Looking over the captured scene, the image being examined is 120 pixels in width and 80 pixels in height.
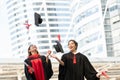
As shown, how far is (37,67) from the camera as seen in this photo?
7988mm

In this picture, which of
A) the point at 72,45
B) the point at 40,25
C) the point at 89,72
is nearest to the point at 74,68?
the point at 89,72

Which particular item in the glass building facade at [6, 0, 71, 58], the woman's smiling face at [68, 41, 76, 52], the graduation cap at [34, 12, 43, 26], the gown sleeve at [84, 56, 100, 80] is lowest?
the gown sleeve at [84, 56, 100, 80]

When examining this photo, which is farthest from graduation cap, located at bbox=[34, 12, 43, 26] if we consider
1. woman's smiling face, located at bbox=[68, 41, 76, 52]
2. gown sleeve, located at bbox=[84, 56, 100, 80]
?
woman's smiling face, located at bbox=[68, 41, 76, 52]

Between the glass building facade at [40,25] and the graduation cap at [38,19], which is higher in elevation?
the glass building facade at [40,25]

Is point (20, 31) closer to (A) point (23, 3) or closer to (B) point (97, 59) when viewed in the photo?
(A) point (23, 3)

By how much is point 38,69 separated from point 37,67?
37 mm

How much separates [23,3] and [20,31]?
8.16 m

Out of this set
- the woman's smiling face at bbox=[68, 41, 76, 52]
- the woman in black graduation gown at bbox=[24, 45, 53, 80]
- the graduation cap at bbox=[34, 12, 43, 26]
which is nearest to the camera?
the woman's smiling face at bbox=[68, 41, 76, 52]

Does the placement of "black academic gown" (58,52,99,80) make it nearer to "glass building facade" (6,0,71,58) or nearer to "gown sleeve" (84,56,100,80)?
"gown sleeve" (84,56,100,80)

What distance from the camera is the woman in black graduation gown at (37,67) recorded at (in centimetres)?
794

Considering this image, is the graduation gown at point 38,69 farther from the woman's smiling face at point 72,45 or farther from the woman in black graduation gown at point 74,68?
the woman's smiling face at point 72,45

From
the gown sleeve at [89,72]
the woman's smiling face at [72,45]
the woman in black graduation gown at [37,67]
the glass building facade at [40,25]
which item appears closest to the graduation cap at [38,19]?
the woman in black graduation gown at [37,67]

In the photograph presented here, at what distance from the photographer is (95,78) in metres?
7.74

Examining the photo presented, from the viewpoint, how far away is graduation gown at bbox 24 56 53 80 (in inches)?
313
